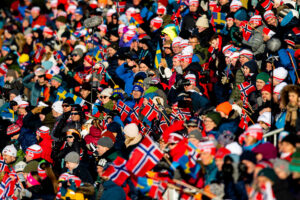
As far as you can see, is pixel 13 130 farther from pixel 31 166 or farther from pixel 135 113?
pixel 135 113

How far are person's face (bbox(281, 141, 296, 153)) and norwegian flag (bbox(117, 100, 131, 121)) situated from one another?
5772 mm

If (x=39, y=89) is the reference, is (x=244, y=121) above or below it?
above

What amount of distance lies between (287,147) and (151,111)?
15.9 feet

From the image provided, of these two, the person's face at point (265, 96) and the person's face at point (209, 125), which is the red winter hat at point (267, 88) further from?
the person's face at point (209, 125)

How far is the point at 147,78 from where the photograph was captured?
15.8 metres

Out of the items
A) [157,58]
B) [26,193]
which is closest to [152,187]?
[26,193]

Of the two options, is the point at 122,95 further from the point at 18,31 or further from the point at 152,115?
the point at 18,31

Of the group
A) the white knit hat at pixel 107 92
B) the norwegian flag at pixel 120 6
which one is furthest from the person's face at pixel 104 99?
the norwegian flag at pixel 120 6

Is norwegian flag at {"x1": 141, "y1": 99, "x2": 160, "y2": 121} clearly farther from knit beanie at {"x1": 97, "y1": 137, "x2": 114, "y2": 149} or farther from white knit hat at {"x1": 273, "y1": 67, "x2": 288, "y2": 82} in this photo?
white knit hat at {"x1": 273, "y1": 67, "x2": 288, "y2": 82}

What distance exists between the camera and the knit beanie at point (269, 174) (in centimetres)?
948

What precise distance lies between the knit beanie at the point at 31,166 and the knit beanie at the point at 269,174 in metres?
5.89

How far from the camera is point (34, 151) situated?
14.8 metres

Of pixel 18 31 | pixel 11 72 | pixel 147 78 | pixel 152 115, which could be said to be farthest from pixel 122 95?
pixel 18 31

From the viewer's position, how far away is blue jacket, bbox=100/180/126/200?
11750 millimetres
